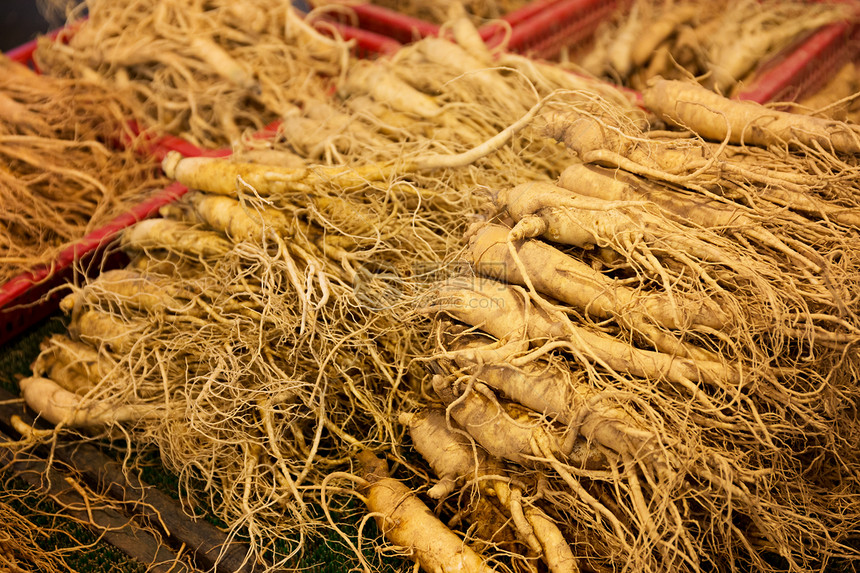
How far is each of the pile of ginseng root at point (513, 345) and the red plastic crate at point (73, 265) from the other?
20 cm

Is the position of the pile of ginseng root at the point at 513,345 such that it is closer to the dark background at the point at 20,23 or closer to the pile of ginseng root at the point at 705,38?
the pile of ginseng root at the point at 705,38

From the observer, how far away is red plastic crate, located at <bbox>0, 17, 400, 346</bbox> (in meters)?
2.39

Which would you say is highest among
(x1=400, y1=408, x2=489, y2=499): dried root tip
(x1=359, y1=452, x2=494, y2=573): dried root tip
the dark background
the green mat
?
the dark background

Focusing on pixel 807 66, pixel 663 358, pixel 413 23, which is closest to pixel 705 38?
pixel 807 66

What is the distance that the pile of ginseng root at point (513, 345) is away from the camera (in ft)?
5.06

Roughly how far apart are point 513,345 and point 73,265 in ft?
5.70

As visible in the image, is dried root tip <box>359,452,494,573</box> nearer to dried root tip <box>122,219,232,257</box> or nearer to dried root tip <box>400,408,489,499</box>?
dried root tip <box>400,408,489,499</box>

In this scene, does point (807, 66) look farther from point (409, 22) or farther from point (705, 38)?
point (409, 22)

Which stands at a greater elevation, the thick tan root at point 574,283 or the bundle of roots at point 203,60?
the bundle of roots at point 203,60

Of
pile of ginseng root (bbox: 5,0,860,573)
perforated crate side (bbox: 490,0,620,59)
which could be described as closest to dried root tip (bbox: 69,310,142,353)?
pile of ginseng root (bbox: 5,0,860,573)

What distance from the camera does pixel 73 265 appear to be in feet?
7.79

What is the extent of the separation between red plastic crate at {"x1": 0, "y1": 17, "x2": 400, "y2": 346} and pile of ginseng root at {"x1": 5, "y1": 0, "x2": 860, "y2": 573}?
20cm

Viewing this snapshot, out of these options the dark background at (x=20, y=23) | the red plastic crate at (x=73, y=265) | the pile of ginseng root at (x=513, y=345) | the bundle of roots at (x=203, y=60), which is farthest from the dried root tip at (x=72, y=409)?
the dark background at (x=20, y=23)

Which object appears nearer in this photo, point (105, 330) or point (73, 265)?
point (105, 330)
